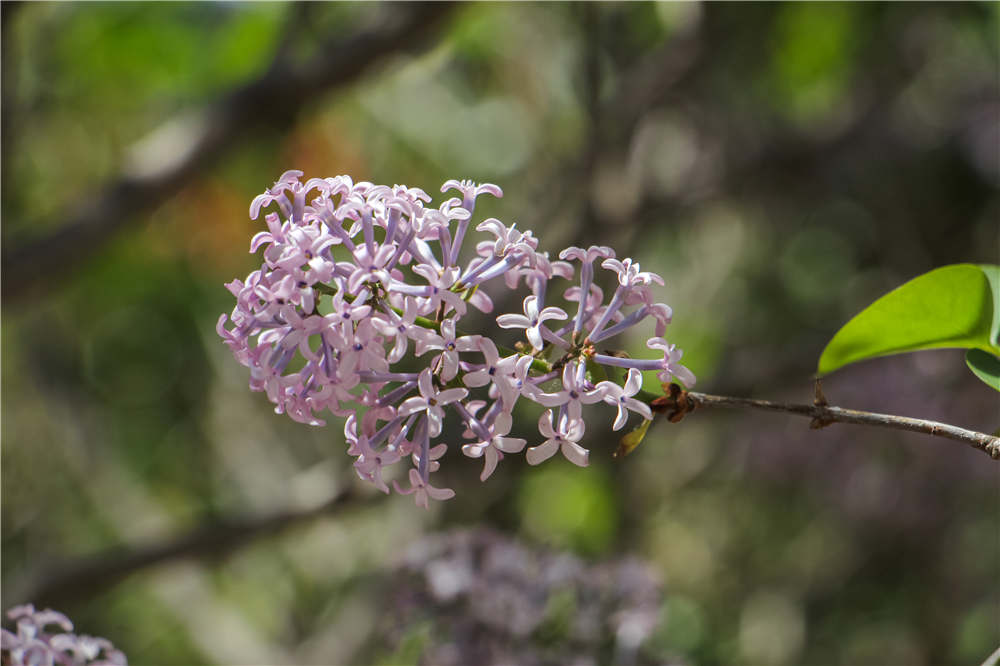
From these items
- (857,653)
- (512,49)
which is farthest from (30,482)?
(857,653)

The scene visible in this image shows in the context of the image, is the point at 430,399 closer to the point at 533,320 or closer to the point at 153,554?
the point at 533,320

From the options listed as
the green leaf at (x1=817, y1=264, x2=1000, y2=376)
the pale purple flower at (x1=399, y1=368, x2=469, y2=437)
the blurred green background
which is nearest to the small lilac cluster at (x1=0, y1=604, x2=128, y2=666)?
the pale purple flower at (x1=399, y1=368, x2=469, y2=437)

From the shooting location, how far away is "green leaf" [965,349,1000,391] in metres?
1.04

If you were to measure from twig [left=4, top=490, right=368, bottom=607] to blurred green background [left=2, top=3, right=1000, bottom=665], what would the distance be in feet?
0.21

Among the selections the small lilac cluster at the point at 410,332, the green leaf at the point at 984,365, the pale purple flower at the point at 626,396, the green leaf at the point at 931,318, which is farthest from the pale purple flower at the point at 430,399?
the green leaf at the point at 984,365

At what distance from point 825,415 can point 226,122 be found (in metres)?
1.85

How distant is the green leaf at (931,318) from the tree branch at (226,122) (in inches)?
63.7

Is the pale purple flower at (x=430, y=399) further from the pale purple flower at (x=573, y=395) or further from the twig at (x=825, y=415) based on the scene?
the twig at (x=825, y=415)

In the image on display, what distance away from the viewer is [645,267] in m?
3.93

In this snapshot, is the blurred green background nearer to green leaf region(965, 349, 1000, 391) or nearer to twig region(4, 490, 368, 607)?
twig region(4, 490, 368, 607)

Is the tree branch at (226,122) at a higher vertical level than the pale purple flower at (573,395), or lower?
higher

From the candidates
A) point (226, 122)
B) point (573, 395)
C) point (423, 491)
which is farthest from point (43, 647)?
point (226, 122)

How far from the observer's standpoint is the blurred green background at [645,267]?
10.7 ft

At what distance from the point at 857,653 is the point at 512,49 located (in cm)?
327
